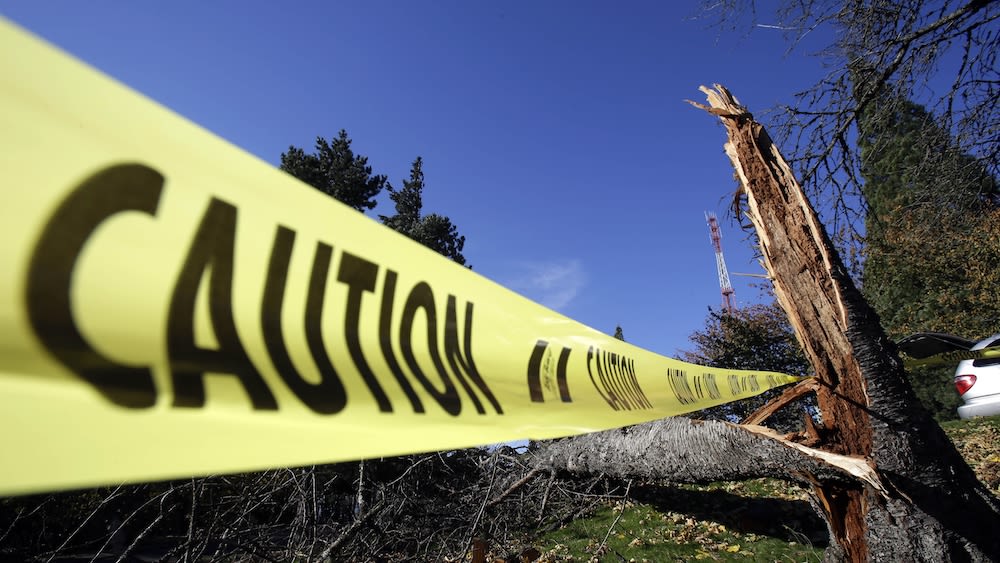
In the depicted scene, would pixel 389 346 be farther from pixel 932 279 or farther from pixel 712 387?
pixel 932 279

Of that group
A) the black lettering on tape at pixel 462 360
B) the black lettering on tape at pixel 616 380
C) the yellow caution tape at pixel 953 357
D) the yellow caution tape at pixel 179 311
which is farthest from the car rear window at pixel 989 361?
the yellow caution tape at pixel 179 311

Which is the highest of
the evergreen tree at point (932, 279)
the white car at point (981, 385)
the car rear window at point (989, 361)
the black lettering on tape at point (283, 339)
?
the evergreen tree at point (932, 279)

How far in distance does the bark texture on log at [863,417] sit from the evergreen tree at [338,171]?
51.5 ft

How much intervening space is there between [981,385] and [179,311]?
8866 mm

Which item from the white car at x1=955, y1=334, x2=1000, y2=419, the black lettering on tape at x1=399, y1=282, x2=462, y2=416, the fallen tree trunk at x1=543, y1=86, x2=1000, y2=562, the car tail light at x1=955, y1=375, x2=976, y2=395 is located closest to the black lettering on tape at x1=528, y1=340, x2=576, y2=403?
the black lettering on tape at x1=399, y1=282, x2=462, y2=416

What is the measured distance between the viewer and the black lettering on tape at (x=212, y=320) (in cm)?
58

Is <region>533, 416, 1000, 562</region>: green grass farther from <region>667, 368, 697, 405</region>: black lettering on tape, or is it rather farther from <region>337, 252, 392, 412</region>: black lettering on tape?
<region>337, 252, 392, 412</region>: black lettering on tape

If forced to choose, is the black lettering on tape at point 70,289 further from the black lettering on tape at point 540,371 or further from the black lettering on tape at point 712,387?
the black lettering on tape at point 712,387

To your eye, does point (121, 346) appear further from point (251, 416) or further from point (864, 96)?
point (864, 96)

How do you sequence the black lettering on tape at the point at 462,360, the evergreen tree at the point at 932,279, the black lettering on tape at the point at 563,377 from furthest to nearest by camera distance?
the evergreen tree at the point at 932,279 < the black lettering on tape at the point at 563,377 < the black lettering on tape at the point at 462,360

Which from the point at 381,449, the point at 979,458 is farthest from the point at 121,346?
the point at 979,458

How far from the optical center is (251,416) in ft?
2.03

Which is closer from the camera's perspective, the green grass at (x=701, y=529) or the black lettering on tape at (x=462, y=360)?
the black lettering on tape at (x=462, y=360)

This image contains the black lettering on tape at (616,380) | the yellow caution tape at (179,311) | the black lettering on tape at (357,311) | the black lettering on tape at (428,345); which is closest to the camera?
the yellow caution tape at (179,311)
